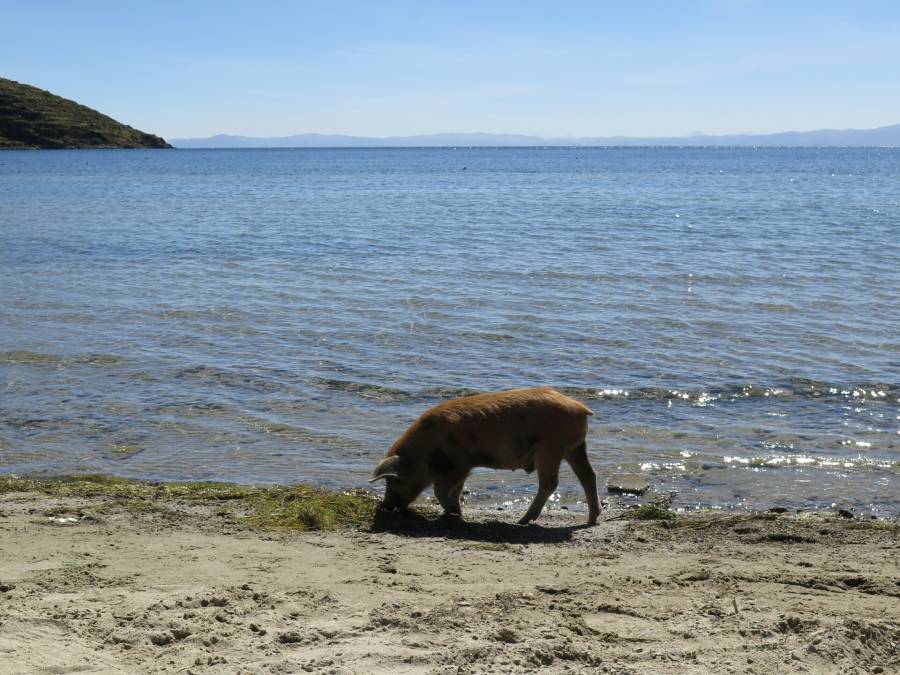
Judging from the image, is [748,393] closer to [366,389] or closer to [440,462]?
[366,389]

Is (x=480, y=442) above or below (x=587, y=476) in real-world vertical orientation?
above

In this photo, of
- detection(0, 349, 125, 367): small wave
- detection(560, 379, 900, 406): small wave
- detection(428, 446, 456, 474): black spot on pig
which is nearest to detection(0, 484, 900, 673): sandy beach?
detection(428, 446, 456, 474): black spot on pig

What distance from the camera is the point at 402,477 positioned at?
Result: 9.24 m

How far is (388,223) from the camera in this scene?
43938mm

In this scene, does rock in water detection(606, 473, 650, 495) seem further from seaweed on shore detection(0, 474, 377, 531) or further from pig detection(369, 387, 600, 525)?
seaweed on shore detection(0, 474, 377, 531)

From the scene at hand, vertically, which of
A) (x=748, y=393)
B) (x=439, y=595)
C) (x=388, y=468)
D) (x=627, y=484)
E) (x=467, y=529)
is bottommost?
(x=627, y=484)

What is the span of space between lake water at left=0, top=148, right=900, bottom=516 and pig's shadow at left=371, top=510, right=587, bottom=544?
5.10 feet

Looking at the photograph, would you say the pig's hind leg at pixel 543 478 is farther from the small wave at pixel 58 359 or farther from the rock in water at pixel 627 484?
the small wave at pixel 58 359

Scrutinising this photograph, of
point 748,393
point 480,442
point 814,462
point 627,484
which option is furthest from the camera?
point 748,393

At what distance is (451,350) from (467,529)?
27.0ft

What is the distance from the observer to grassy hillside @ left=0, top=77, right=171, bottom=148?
538 ft

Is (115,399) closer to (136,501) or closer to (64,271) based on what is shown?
(136,501)

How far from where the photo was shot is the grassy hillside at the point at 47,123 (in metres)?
164

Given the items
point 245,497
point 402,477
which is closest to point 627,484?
point 402,477
